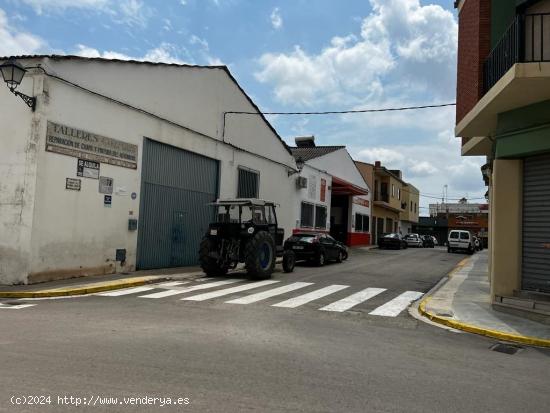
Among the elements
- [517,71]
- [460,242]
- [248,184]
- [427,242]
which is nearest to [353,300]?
[517,71]

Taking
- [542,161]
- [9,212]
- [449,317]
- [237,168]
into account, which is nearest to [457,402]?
[449,317]

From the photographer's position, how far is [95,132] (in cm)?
1442

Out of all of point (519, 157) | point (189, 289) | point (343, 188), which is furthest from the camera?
point (343, 188)

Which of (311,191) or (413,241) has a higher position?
(311,191)

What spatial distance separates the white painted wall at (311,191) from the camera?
28917 mm

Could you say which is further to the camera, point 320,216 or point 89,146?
point 320,216

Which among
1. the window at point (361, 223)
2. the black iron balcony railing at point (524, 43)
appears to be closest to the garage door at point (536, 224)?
the black iron balcony railing at point (524, 43)

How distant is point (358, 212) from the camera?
4356 cm

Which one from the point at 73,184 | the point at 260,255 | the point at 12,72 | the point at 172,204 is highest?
the point at 12,72

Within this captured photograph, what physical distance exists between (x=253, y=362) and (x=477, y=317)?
5.91 m

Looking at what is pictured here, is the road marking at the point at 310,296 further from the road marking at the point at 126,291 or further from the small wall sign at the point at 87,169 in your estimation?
the small wall sign at the point at 87,169

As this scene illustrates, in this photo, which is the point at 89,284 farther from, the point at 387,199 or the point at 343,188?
the point at 387,199

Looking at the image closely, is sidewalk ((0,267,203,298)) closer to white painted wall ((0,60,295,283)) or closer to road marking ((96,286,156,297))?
road marking ((96,286,156,297))

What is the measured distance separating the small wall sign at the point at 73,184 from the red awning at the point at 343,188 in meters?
23.6
